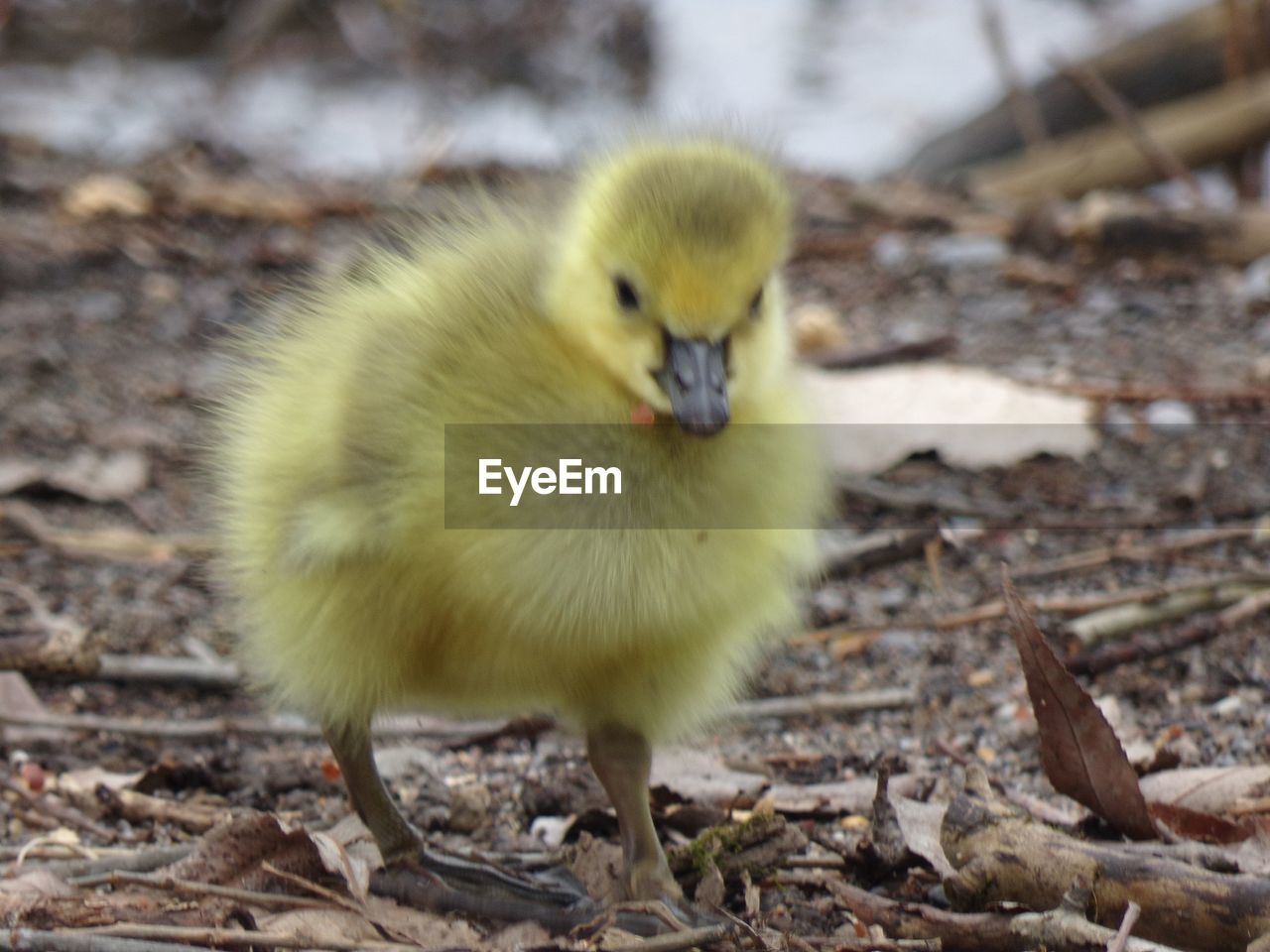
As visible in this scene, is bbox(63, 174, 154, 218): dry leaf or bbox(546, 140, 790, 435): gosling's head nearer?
bbox(546, 140, 790, 435): gosling's head

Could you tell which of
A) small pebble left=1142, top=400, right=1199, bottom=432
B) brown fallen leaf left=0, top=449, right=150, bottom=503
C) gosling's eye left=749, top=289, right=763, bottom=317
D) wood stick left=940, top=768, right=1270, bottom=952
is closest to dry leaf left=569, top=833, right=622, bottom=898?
wood stick left=940, top=768, right=1270, bottom=952

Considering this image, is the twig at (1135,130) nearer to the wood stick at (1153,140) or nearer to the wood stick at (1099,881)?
the wood stick at (1153,140)

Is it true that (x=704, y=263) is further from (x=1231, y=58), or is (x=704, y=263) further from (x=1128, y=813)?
(x=1231, y=58)

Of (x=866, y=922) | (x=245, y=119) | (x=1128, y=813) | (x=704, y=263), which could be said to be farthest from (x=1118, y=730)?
(x=245, y=119)

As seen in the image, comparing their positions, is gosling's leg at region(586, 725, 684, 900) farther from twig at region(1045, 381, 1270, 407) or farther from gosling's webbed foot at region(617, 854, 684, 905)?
twig at region(1045, 381, 1270, 407)

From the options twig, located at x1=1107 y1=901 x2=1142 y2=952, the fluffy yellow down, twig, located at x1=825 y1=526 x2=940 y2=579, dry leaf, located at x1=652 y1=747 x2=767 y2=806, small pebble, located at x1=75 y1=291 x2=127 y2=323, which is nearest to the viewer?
twig, located at x1=1107 y1=901 x2=1142 y2=952
